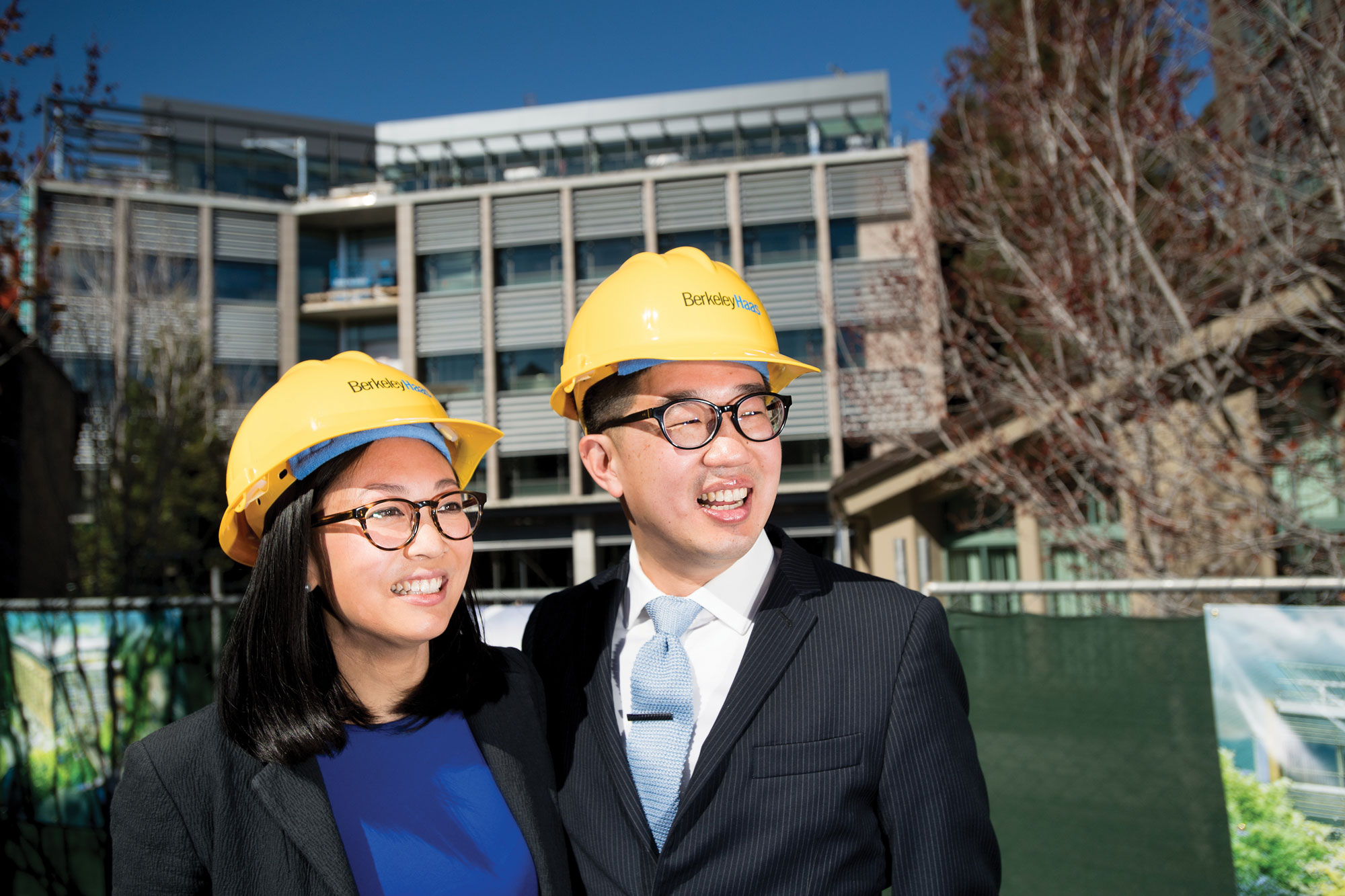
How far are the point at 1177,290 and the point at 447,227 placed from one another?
A: 86.9 ft

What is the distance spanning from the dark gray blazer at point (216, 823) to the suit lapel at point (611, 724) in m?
0.58

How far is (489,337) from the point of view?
28.9 metres

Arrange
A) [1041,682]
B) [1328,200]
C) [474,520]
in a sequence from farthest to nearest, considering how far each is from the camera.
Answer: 1. [1328,200]
2. [1041,682]
3. [474,520]

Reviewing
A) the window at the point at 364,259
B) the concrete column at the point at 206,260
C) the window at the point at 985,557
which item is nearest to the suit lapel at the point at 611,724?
the window at the point at 985,557

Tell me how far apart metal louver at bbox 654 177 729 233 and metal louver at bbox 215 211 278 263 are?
1406cm

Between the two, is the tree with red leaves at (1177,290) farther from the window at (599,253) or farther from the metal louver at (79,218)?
the metal louver at (79,218)

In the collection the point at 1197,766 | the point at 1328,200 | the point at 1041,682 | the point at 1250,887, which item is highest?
the point at 1328,200

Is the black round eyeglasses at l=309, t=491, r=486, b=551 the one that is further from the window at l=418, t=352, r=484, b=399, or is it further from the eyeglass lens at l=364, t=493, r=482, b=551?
the window at l=418, t=352, r=484, b=399

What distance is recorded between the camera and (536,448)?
28297 millimetres

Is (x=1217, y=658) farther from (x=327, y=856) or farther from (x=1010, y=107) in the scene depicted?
(x=1010, y=107)

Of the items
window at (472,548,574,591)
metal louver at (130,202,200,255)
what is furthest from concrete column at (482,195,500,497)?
metal louver at (130,202,200,255)

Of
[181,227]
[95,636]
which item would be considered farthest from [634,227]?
[95,636]

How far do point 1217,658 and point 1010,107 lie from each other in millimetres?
6729

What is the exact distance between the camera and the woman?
171 centimetres
